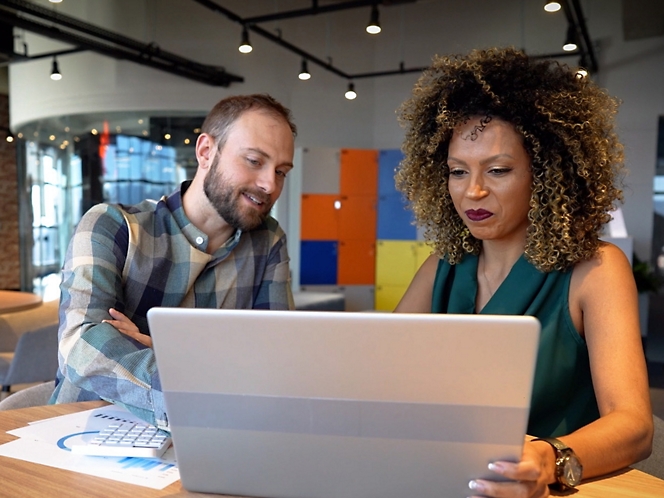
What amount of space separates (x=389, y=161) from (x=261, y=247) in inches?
267

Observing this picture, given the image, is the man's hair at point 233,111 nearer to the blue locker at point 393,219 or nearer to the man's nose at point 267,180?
the man's nose at point 267,180

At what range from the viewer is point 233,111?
188 centimetres

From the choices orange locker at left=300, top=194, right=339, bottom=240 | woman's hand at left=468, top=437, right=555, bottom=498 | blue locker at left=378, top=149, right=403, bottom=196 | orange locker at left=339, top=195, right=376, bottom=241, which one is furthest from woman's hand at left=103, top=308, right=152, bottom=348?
blue locker at left=378, top=149, right=403, bottom=196

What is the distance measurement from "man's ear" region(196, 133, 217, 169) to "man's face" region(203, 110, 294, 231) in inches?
1.9

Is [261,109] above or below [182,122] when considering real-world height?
below

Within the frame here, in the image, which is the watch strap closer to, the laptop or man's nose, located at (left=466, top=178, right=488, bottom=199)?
the laptop

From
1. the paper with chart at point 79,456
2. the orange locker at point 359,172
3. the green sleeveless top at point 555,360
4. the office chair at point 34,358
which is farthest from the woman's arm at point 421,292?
the orange locker at point 359,172

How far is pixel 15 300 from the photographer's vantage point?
12.0 ft

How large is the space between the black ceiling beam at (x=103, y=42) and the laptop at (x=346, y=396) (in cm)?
577

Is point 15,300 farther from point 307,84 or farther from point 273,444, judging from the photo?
point 307,84

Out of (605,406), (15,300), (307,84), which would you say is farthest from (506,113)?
(307,84)

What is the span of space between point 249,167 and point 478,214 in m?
0.70

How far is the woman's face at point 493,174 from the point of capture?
4.96ft

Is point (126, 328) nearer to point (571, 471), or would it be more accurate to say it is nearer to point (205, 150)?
point (205, 150)
